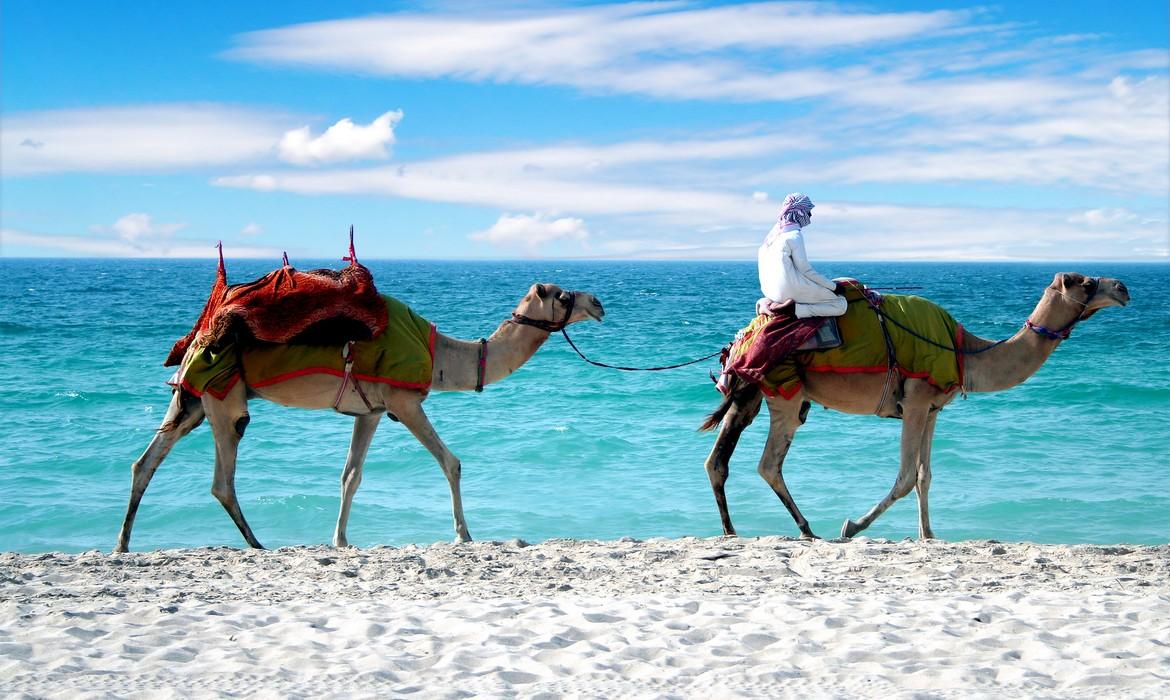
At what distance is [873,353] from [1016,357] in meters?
1.28

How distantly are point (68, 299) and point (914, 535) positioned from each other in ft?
168

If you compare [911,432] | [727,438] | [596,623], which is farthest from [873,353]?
[596,623]

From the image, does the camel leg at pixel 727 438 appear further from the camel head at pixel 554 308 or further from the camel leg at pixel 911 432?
the camel head at pixel 554 308

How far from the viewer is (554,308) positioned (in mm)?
8398

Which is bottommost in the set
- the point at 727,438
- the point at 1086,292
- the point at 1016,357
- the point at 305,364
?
the point at 727,438

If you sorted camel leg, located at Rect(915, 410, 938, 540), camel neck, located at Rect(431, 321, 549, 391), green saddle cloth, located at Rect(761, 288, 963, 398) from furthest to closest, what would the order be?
camel neck, located at Rect(431, 321, 549, 391), camel leg, located at Rect(915, 410, 938, 540), green saddle cloth, located at Rect(761, 288, 963, 398)

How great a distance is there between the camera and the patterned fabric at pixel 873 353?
789cm

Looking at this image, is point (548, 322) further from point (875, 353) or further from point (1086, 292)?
point (1086, 292)

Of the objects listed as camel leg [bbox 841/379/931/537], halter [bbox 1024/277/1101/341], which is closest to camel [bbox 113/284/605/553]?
camel leg [bbox 841/379/931/537]

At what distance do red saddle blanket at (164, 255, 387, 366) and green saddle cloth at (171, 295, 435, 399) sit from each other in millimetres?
82

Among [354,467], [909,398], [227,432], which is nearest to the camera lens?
[227,432]

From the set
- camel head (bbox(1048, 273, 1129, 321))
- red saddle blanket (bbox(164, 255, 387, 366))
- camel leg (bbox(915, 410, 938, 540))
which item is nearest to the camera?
red saddle blanket (bbox(164, 255, 387, 366))

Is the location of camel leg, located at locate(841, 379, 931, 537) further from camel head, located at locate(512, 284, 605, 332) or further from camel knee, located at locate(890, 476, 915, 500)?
camel head, located at locate(512, 284, 605, 332)

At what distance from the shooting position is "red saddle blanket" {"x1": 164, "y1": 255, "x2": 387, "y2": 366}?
7621mm
